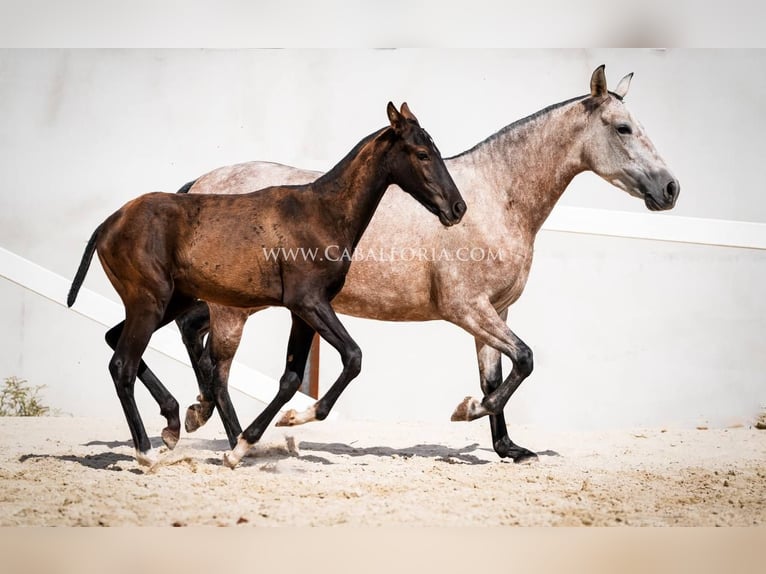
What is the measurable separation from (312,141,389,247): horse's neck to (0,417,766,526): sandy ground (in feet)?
4.72

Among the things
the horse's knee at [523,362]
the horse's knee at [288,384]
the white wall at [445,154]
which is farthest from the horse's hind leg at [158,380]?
the white wall at [445,154]

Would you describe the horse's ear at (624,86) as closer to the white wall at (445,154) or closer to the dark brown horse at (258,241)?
the dark brown horse at (258,241)

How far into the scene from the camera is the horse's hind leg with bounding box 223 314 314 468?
18.1ft

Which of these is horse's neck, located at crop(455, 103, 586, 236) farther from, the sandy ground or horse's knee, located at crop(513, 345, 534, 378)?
the sandy ground

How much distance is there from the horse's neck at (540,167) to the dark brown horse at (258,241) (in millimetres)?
1003

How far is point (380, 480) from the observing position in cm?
571

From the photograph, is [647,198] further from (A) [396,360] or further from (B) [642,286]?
(A) [396,360]

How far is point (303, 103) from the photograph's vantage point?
27.3ft

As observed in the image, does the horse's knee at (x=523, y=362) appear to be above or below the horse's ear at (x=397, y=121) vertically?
below

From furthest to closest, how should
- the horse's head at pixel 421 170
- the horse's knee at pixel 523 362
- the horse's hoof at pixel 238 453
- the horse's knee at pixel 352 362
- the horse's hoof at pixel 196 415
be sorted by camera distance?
the horse's hoof at pixel 196 415 < the horse's knee at pixel 523 362 < the horse's hoof at pixel 238 453 < the horse's head at pixel 421 170 < the horse's knee at pixel 352 362

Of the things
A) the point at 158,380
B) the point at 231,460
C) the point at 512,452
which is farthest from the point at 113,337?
the point at 512,452

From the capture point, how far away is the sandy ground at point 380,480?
4.98 m

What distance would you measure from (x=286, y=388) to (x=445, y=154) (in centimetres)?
341

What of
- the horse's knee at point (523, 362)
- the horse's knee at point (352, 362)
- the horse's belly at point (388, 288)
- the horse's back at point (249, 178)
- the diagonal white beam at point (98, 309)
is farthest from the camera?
the diagonal white beam at point (98, 309)
